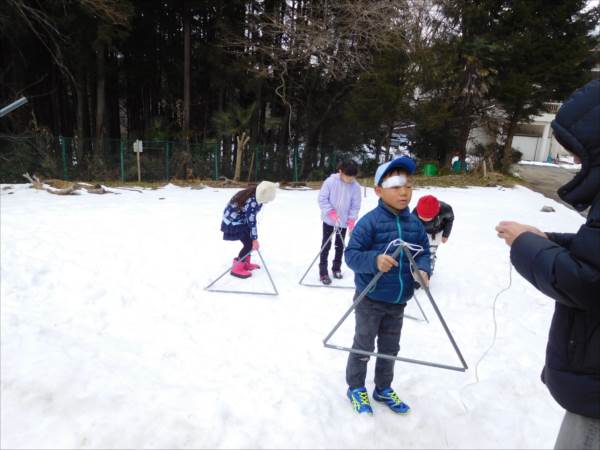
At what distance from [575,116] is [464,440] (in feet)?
6.91

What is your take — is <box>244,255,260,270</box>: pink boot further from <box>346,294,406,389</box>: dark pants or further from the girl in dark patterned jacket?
<box>346,294,406,389</box>: dark pants

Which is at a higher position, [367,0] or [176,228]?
[367,0]

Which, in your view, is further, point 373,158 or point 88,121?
point 373,158

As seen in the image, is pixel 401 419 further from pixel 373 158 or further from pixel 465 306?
pixel 373 158

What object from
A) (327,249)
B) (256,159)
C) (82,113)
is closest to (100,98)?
(82,113)

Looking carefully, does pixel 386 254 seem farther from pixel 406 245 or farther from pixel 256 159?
pixel 256 159

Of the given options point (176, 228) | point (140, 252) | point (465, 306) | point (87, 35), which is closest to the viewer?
point (465, 306)

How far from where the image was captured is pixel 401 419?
8.61 feet

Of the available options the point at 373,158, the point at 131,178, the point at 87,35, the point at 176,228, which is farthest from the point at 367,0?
the point at 176,228

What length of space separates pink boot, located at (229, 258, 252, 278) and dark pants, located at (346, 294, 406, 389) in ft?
8.62

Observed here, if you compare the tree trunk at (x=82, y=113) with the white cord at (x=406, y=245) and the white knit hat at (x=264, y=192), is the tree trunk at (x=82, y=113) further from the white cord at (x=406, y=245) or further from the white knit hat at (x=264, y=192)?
the white cord at (x=406, y=245)

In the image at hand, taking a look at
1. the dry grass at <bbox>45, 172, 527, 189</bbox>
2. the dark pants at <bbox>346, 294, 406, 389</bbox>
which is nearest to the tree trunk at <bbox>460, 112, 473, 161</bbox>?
the dry grass at <bbox>45, 172, 527, 189</bbox>

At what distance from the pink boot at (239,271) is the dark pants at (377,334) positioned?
2.63 meters

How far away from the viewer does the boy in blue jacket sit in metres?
2.42
